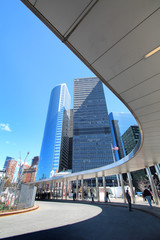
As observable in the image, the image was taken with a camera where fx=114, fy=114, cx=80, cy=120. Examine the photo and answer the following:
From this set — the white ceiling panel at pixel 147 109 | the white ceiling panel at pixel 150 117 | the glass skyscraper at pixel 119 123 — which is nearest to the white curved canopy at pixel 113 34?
the white ceiling panel at pixel 147 109

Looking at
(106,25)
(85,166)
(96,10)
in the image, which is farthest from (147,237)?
(85,166)

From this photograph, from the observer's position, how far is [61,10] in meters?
1.87

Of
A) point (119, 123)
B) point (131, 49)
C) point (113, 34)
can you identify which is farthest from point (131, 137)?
point (113, 34)

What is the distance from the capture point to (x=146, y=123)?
4.79 meters

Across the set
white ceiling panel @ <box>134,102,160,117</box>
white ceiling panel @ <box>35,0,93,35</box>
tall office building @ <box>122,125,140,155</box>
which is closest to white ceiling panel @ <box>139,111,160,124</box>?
white ceiling panel @ <box>134,102,160,117</box>

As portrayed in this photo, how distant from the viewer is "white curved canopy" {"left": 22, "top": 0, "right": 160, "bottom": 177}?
1.80m

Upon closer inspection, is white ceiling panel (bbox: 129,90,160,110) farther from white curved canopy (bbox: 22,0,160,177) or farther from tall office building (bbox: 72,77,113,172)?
tall office building (bbox: 72,77,113,172)

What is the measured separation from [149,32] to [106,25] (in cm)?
80

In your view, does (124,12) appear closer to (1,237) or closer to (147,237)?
(147,237)

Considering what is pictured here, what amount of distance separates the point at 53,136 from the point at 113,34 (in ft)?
337

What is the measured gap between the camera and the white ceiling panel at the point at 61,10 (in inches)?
70.1

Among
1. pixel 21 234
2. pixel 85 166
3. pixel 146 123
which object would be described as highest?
pixel 85 166

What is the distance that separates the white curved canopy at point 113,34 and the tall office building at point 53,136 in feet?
287

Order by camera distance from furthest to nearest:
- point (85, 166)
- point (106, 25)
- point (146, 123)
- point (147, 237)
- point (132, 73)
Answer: point (85, 166) → point (146, 123) → point (147, 237) → point (132, 73) → point (106, 25)
